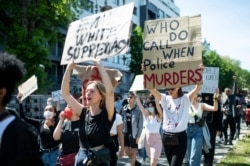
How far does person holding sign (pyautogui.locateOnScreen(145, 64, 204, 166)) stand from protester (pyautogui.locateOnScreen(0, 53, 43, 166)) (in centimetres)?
391

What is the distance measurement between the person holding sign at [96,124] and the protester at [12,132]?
2.04 meters

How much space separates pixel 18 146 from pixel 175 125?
13.7 feet

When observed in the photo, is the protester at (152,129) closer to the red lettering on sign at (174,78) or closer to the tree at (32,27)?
the red lettering on sign at (174,78)

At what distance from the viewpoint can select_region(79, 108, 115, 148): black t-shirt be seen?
14.7 feet

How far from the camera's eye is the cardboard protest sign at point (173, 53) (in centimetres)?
630

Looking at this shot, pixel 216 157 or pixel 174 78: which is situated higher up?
pixel 174 78

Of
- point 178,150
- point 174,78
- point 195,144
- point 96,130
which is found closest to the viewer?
point 96,130

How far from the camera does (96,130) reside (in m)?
4.48

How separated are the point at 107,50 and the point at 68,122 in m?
1.44

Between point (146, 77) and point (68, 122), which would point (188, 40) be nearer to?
point (146, 77)

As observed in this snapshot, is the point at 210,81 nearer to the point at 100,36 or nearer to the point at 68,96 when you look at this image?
the point at 100,36

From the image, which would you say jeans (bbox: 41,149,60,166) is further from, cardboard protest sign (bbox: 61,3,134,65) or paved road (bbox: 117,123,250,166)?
paved road (bbox: 117,123,250,166)

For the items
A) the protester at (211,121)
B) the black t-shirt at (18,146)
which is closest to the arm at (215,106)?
the protester at (211,121)

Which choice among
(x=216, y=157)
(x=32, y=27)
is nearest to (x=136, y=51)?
(x=32, y=27)
